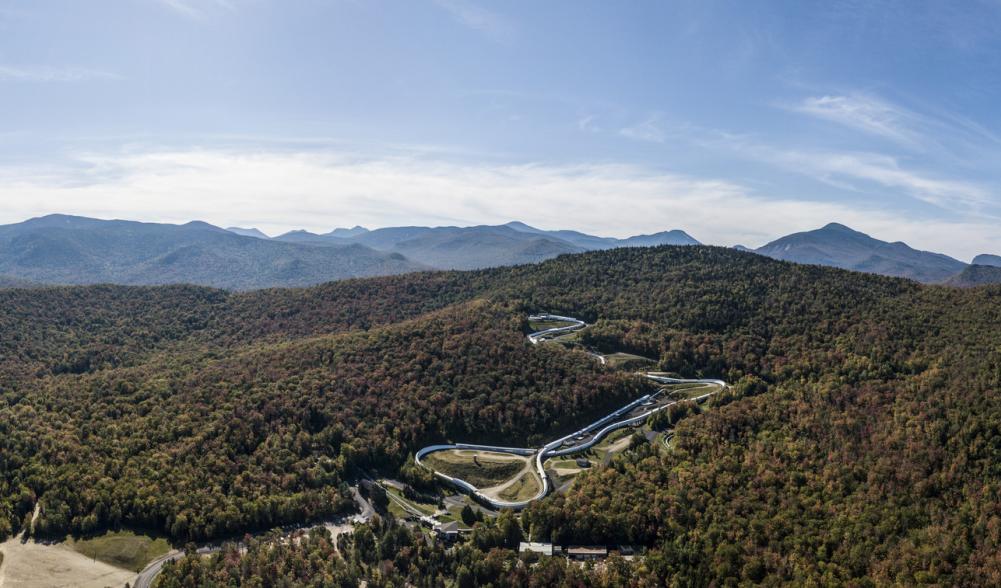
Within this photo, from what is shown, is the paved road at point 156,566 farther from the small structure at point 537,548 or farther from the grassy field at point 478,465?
the small structure at point 537,548

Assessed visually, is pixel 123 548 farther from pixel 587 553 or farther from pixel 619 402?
pixel 619 402

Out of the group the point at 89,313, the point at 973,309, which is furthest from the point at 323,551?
the point at 89,313

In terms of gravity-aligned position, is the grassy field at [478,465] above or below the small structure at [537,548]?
above

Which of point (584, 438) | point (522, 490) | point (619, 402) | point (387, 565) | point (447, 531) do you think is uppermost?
point (619, 402)

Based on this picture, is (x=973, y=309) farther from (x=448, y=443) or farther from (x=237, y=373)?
(x=237, y=373)

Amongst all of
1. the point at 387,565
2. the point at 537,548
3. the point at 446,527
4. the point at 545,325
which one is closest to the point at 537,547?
the point at 537,548

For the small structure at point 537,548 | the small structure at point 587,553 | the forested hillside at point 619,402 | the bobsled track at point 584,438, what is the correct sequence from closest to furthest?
the forested hillside at point 619,402
the small structure at point 587,553
the small structure at point 537,548
the bobsled track at point 584,438

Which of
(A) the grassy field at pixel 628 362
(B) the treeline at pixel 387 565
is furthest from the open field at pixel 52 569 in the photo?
(A) the grassy field at pixel 628 362

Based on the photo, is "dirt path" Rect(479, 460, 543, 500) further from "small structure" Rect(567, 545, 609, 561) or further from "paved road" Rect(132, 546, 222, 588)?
"paved road" Rect(132, 546, 222, 588)
